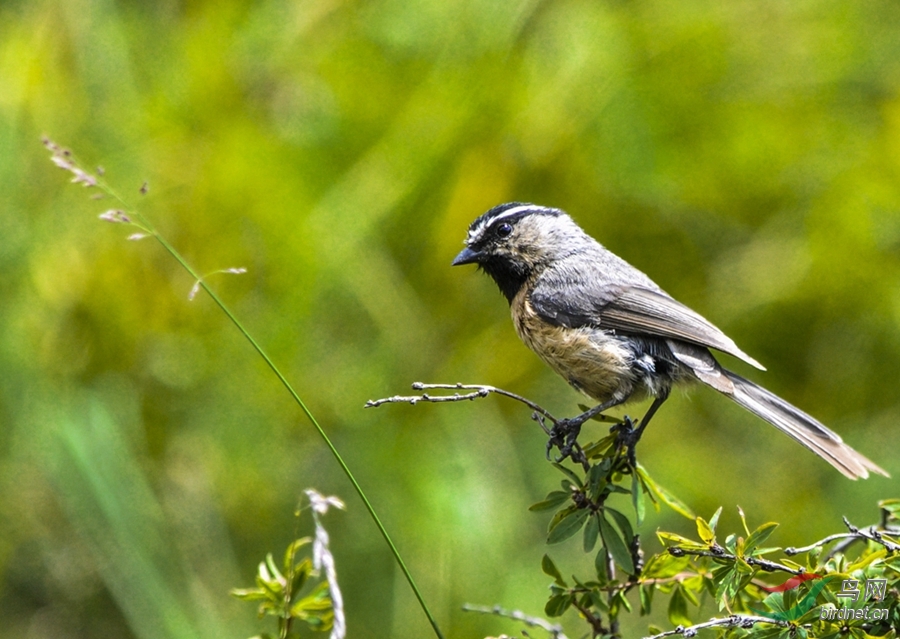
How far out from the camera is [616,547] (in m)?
2.28

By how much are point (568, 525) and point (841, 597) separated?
0.65m

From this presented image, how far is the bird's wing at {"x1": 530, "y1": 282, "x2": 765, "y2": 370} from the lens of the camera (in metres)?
3.41

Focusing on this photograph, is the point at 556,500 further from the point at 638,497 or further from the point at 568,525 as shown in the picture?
the point at 638,497

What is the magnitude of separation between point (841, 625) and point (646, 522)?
2.59 metres

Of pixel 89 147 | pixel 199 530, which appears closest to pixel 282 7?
pixel 89 147

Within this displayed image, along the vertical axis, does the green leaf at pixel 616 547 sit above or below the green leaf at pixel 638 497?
below

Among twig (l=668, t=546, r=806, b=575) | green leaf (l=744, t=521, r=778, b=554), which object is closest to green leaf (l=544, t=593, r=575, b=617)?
twig (l=668, t=546, r=806, b=575)

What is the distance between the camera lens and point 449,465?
454cm

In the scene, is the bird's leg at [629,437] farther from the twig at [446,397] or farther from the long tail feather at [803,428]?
the long tail feather at [803,428]

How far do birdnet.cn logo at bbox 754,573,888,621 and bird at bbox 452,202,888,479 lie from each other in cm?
109

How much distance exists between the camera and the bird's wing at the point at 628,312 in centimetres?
341

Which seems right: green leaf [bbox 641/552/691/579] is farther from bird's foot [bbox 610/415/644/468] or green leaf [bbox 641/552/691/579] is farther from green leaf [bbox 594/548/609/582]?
bird's foot [bbox 610/415/644/468]

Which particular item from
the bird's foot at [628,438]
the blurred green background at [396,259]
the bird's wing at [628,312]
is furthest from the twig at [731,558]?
the blurred green background at [396,259]

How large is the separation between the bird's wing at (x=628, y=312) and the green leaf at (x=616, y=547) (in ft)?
3.98
